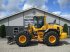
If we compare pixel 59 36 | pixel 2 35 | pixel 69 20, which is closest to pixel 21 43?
pixel 59 36

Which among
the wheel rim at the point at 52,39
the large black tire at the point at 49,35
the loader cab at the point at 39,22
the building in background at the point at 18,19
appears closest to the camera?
the large black tire at the point at 49,35

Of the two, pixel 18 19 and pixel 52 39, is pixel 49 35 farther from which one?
pixel 18 19

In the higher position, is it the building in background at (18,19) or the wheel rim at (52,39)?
the building in background at (18,19)

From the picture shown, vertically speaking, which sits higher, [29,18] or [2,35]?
[29,18]

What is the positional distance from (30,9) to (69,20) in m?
6.79

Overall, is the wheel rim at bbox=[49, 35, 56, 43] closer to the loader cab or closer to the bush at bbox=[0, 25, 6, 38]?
the loader cab

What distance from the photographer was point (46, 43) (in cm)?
2195

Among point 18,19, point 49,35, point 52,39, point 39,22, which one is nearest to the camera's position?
point 49,35

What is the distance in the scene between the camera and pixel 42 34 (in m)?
23.0

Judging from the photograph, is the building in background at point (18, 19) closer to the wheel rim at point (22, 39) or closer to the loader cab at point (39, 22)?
the loader cab at point (39, 22)

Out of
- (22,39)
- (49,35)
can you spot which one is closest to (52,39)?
(49,35)

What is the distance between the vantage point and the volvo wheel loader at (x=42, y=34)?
21984 mm

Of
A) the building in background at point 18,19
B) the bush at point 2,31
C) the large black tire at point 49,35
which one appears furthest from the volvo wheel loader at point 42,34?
the building in background at point 18,19

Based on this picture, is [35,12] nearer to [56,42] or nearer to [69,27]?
[69,27]
